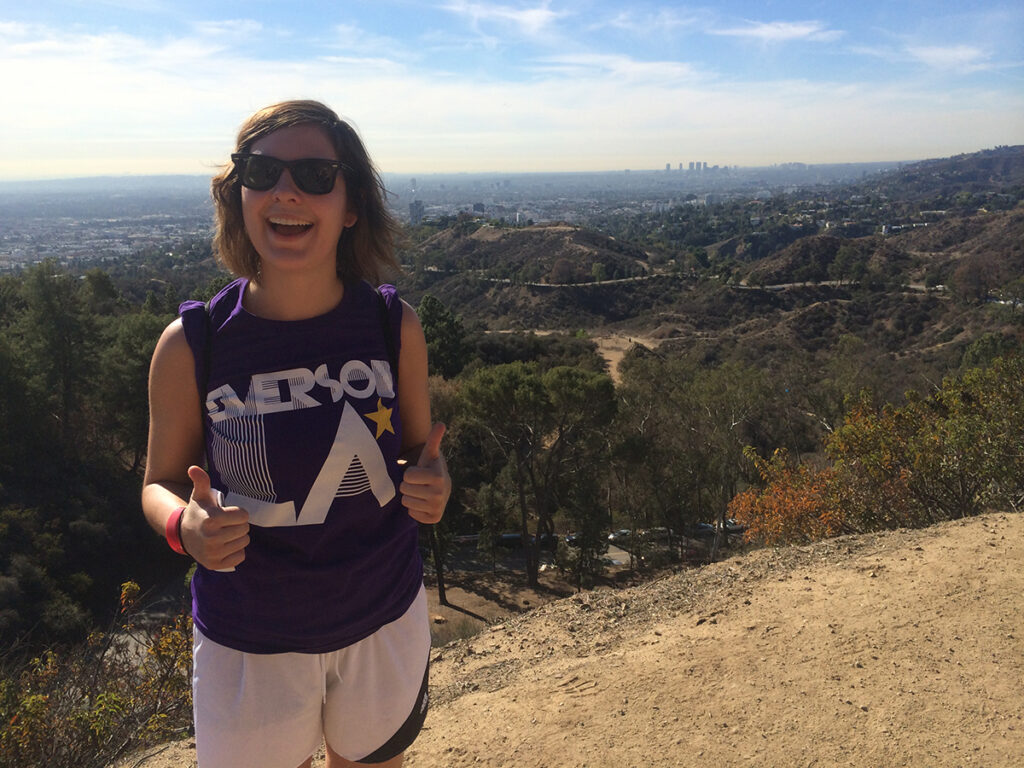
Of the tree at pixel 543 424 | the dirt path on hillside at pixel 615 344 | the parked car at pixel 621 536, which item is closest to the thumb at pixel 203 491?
the tree at pixel 543 424

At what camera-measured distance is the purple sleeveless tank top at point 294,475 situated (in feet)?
4.44

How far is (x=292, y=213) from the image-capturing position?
4.66 feet

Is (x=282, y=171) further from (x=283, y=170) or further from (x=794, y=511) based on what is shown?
(x=794, y=511)

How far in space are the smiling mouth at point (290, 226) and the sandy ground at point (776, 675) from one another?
9.94 ft

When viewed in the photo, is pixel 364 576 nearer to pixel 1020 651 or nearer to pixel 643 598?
pixel 1020 651

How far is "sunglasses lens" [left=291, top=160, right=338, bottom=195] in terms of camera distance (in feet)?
4.69

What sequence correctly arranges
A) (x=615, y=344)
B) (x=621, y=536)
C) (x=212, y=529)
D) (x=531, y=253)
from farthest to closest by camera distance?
(x=531, y=253) → (x=615, y=344) → (x=621, y=536) → (x=212, y=529)

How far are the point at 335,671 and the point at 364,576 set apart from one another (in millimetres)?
224

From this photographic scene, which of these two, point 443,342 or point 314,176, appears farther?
point 443,342

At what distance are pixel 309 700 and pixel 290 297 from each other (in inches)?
35.2

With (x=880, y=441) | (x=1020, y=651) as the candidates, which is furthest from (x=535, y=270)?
(x=1020, y=651)

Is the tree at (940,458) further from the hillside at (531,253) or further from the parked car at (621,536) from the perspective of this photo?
the hillside at (531,253)

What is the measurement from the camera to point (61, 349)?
17.8 metres

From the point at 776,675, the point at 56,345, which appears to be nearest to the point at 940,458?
the point at 776,675
